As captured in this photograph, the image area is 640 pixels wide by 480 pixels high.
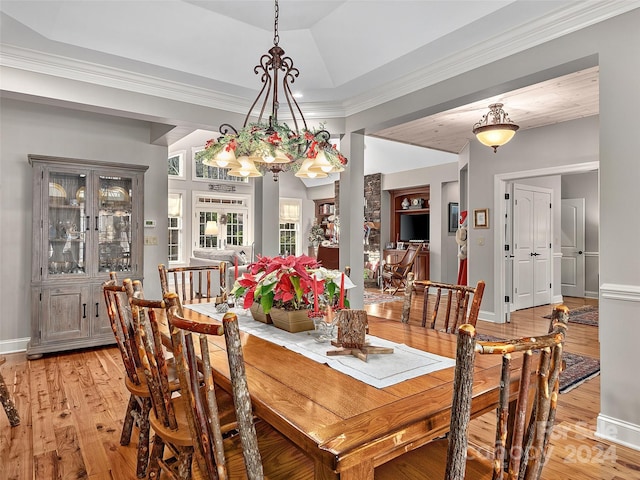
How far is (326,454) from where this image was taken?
0.90 m

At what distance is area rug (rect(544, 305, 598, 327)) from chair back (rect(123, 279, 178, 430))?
5.82m

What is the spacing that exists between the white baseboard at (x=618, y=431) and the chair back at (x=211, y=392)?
234 centimetres

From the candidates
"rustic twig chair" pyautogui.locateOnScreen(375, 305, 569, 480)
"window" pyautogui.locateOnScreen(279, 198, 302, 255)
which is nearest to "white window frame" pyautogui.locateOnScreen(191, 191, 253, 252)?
"window" pyautogui.locateOnScreen(279, 198, 302, 255)

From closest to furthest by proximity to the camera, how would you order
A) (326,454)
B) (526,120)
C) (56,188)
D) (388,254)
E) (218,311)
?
(326,454), (218,311), (56,188), (526,120), (388,254)

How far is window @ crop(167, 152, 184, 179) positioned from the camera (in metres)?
9.70

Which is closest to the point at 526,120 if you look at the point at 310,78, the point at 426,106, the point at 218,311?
the point at 426,106

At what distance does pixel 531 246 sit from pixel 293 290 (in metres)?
5.91

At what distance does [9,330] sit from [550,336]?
194 inches

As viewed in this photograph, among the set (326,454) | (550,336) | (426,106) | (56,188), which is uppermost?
(426,106)

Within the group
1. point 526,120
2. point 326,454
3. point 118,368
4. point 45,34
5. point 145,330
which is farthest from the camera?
point 526,120

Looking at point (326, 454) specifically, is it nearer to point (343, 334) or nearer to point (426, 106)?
point (343, 334)

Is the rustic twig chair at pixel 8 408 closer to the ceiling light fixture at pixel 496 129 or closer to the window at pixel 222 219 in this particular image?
the ceiling light fixture at pixel 496 129

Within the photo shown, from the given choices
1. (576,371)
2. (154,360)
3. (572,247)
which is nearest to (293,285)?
(154,360)

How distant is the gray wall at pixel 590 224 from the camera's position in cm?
791
